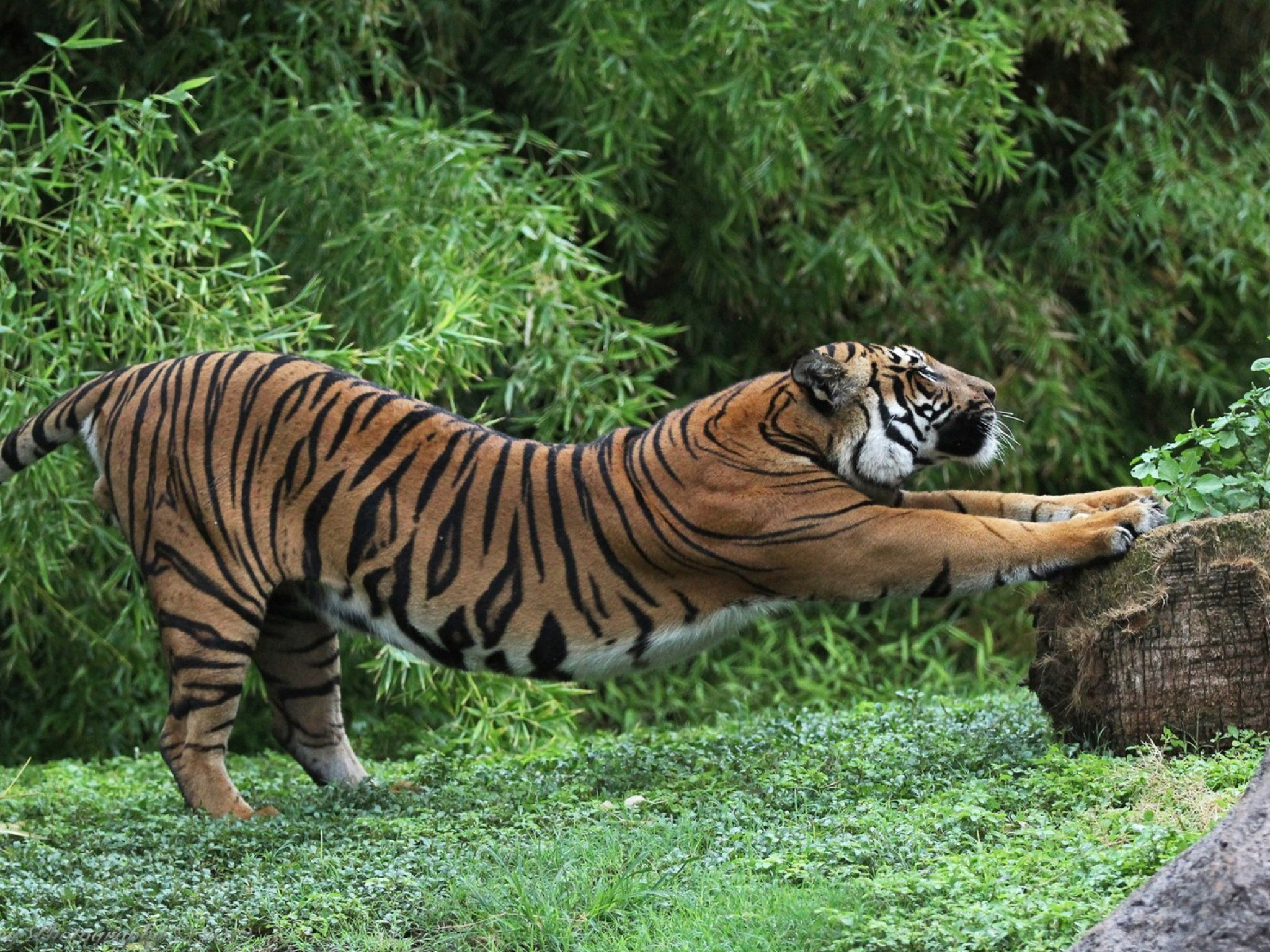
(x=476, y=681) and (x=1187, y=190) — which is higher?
(x=1187, y=190)

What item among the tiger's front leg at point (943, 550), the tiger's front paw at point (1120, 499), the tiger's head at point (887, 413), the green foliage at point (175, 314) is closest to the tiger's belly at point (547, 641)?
the tiger's front leg at point (943, 550)

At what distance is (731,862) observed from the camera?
332 centimetres

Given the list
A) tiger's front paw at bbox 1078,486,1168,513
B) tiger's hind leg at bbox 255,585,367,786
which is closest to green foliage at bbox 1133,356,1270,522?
tiger's front paw at bbox 1078,486,1168,513

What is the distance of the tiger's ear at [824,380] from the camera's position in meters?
4.34

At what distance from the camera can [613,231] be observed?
7754 mm

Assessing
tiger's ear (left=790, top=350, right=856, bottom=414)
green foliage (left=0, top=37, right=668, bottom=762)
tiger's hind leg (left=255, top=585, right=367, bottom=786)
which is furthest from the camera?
green foliage (left=0, top=37, right=668, bottom=762)

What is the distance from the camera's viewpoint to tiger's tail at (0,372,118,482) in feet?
15.6

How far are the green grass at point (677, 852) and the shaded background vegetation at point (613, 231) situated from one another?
177cm

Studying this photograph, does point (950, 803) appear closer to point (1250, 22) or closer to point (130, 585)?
point (130, 585)

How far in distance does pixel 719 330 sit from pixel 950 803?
15.3 ft

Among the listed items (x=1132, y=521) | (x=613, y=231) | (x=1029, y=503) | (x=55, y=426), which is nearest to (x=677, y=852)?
(x=1132, y=521)

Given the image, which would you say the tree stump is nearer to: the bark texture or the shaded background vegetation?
the bark texture

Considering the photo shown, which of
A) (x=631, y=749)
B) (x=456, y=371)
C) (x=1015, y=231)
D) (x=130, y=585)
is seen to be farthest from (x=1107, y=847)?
(x=1015, y=231)

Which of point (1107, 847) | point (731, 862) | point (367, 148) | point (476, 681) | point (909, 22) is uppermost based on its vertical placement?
point (909, 22)
